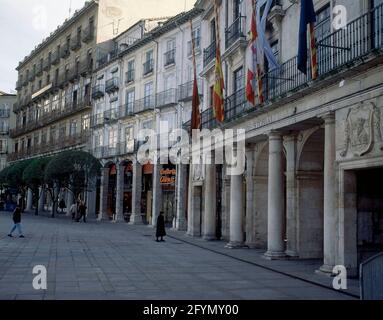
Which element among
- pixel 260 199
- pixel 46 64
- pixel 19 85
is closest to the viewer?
pixel 260 199

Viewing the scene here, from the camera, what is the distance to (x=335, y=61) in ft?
42.8

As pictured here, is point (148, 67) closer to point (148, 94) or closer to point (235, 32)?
point (148, 94)

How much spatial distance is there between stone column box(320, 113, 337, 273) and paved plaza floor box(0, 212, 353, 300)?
1.17 metres

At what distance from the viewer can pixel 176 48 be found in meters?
34.5

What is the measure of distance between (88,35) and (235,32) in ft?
95.6

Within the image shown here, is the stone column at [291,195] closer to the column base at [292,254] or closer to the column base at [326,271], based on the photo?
the column base at [292,254]

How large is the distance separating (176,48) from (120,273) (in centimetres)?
2480

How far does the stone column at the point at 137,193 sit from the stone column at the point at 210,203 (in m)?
15.2

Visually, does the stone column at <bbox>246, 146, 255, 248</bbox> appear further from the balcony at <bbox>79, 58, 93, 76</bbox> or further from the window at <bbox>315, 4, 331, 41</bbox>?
the balcony at <bbox>79, 58, 93, 76</bbox>

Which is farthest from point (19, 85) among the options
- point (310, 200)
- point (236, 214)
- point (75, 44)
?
point (310, 200)

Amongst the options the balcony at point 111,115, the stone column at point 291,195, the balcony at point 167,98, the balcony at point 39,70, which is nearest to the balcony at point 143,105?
the balcony at point 167,98

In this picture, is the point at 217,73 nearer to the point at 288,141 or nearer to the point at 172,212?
the point at 288,141

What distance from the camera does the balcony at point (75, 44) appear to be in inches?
1932
